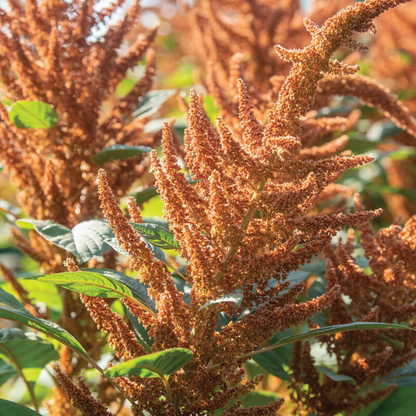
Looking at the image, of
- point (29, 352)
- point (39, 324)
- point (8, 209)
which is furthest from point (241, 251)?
point (8, 209)

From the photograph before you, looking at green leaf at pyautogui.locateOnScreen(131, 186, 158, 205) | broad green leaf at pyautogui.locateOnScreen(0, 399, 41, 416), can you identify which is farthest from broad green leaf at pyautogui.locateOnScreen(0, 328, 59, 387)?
green leaf at pyautogui.locateOnScreen(131, 186, 158, 205)

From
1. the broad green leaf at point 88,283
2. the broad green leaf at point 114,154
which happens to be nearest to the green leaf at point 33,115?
the broad green leaf at point 114,154

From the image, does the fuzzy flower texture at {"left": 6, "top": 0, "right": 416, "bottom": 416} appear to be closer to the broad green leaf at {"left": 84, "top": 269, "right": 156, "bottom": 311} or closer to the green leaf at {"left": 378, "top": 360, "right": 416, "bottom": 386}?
the broad green leaf at {"left": 84, "top": 269, "right": 156, "bottom": 311}

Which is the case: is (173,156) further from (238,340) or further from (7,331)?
(7,331)

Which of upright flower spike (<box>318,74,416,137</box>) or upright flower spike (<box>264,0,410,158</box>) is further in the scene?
upright flower spike (<box>318,74,416,137</box>)

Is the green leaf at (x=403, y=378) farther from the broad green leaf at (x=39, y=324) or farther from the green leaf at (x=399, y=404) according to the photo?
the broad green leaf at (x=39, y=324)

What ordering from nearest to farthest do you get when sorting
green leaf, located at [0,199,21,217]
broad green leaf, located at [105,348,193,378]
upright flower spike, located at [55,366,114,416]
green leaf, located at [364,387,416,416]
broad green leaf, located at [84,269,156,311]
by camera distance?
broad green leaf, located at [105,348,193,378] → upright flower spike, located at [55,366,114,416] → broad green leaf, located at [84,269,156,311] → green leaf, located at [364,387,416,416] → green leaf, located at [0,199,21,217]

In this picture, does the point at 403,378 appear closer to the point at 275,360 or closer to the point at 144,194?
the point at 275,360
